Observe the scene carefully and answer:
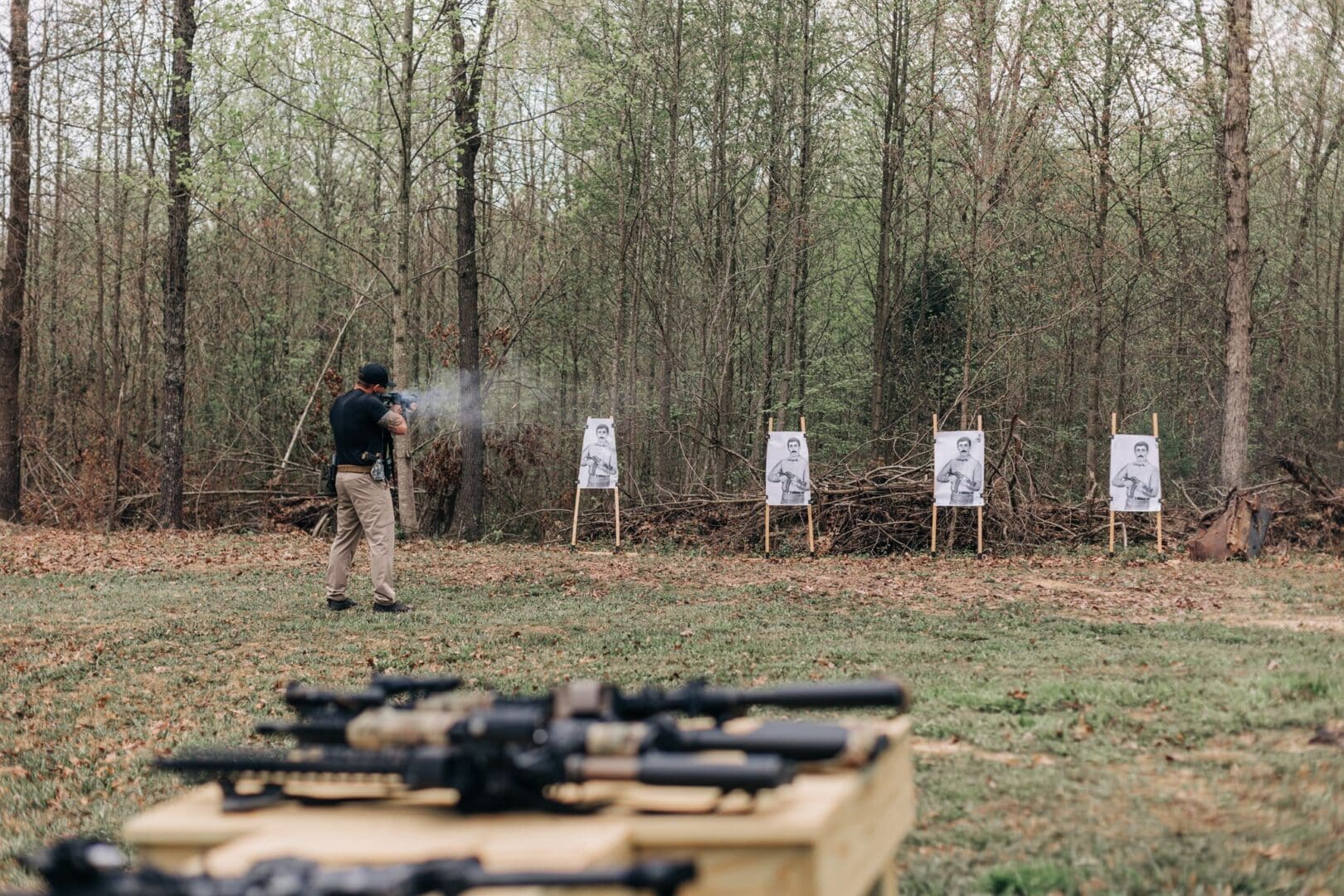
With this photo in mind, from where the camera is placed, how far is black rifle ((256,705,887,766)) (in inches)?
88.7

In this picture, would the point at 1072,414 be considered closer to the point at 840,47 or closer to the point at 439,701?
the point at 840,47

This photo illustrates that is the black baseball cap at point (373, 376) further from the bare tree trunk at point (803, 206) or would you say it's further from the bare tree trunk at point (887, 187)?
the bare tree trunk at point (803, 206)

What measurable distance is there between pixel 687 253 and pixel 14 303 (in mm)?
14900

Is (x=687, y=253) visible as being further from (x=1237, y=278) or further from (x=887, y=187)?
(x=1237, y=278)

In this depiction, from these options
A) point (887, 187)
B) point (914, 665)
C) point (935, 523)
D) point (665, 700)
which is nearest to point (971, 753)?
point (914, 665)

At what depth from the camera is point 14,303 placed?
79.5 feet

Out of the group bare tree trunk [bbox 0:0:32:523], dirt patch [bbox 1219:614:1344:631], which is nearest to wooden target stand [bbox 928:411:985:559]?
dirt patch [bbox 1219:614:1344:631]

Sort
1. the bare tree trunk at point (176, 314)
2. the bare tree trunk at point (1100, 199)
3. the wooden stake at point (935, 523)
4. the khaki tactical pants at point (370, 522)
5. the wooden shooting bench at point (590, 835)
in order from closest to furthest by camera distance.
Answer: the wooden shooting bench at point (590, 835) → the khaki tactical pants at point (370, 522) → the wooden stake at point (935, 523) → the bare tree trunk at point (176, 314) → the bare tree trunk at point (1100, 199)

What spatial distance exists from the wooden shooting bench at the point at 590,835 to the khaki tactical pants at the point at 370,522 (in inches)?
395

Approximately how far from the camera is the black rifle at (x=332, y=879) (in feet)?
5.46

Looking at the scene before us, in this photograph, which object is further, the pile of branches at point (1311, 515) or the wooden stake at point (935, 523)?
the wooden stake at point (935, 523)

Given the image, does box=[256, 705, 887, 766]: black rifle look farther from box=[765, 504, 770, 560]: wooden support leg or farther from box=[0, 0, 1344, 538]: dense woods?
box=[0, 0, 1344, 538]: dense woods

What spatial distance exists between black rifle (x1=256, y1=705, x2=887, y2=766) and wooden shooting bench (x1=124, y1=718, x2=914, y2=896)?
81 mm

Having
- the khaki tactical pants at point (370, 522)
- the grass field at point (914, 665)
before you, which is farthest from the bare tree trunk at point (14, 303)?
the khaki tactical pants at point (370, 522)
